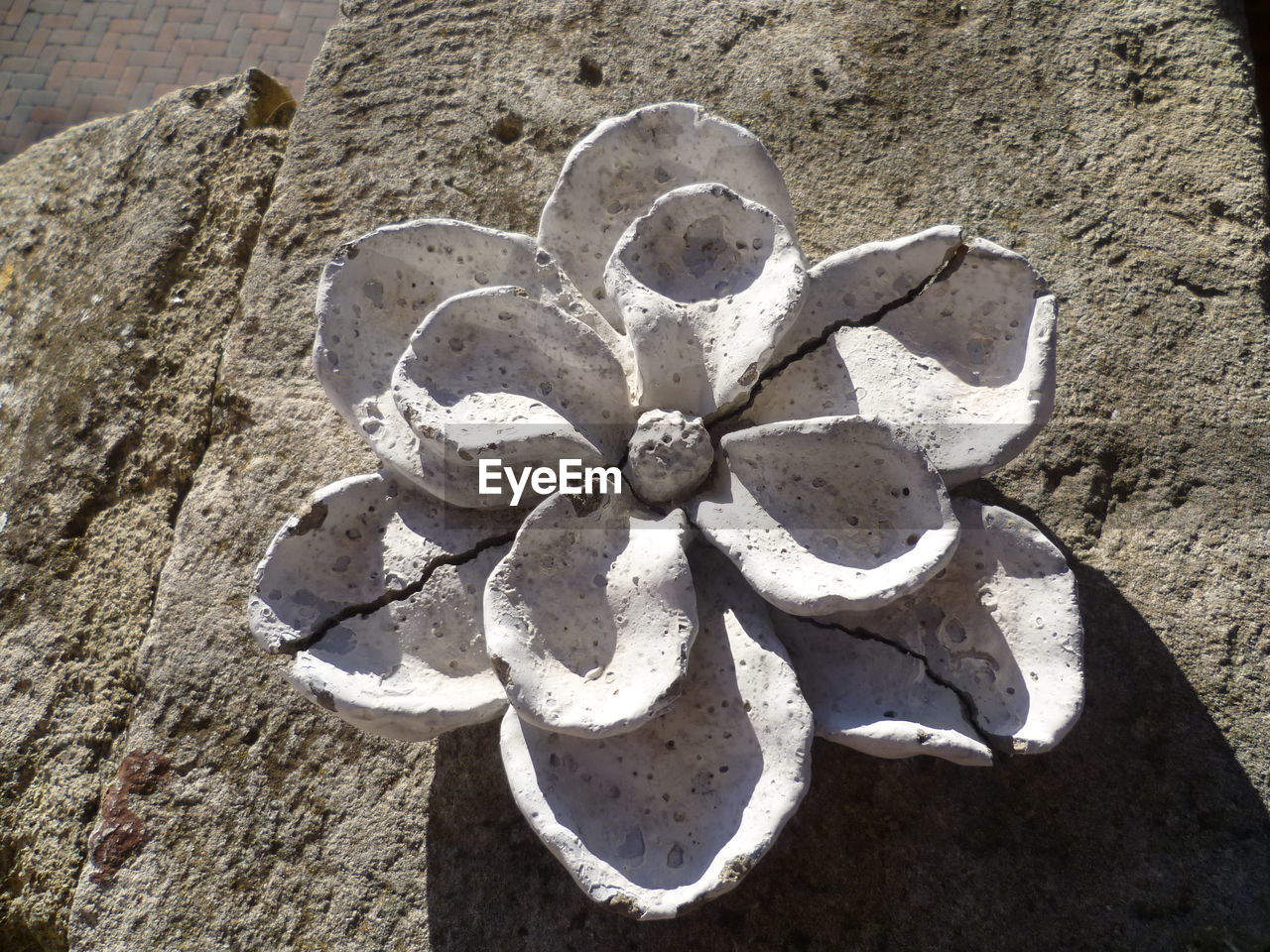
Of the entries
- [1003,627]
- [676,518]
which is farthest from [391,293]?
[1003,627]

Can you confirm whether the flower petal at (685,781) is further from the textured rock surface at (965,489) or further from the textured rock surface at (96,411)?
the textured rock surface at (96,411)

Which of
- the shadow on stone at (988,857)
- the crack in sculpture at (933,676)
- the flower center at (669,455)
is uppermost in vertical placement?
the flower center at (669,455)

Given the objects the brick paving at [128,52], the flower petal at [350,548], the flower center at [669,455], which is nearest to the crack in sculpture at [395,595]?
the flower petal at [350,548]

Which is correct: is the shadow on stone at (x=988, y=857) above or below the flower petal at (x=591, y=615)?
below

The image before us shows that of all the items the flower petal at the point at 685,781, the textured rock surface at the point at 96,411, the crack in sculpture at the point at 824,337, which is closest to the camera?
the flower petal at the point at 685,781

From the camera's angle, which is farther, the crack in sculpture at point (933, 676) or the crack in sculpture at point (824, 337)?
the crack in sculpture at point (824, 337)

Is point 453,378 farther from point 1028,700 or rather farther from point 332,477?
point 1028,700
